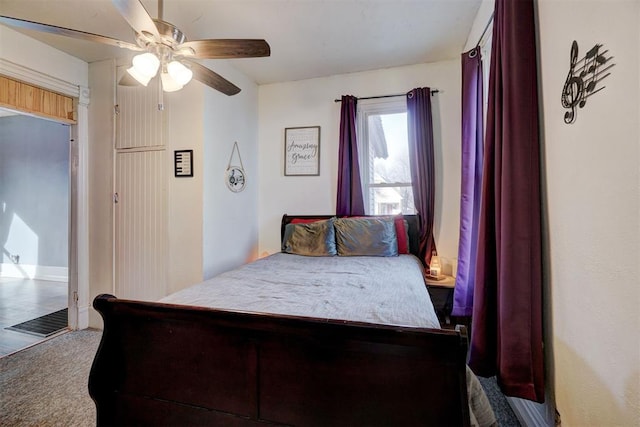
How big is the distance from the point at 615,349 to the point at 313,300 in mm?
1090

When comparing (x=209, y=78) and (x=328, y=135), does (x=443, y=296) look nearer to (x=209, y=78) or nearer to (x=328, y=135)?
(x=328, y=135)

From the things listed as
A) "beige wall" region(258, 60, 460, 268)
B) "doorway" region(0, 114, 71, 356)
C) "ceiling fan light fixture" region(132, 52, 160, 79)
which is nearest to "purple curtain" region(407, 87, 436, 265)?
"beige wall" region(258, 60, 460, 268)

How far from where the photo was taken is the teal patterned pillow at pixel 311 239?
2746 mm

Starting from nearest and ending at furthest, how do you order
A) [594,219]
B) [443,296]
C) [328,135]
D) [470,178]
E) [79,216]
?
[594,219] → [470,178] → [443,296] → [79,216] → [328,135]

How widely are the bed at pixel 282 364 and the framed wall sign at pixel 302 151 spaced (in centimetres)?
214

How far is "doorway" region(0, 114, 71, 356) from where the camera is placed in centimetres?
445

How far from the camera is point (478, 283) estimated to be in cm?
151

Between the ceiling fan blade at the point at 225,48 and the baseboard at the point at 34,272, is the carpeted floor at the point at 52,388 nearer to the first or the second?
the ceiling fan blade at the point at 225,48

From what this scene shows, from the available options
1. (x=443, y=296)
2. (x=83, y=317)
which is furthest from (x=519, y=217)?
(x=83, y=317)

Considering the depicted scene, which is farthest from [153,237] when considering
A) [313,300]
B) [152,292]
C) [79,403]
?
[313,300]

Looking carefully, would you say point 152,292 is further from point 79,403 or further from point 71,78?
point 71,78

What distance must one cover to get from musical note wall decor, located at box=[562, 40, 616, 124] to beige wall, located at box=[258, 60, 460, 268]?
1.95 meters

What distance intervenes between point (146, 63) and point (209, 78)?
47 cm

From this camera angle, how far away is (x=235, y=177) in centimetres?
308
